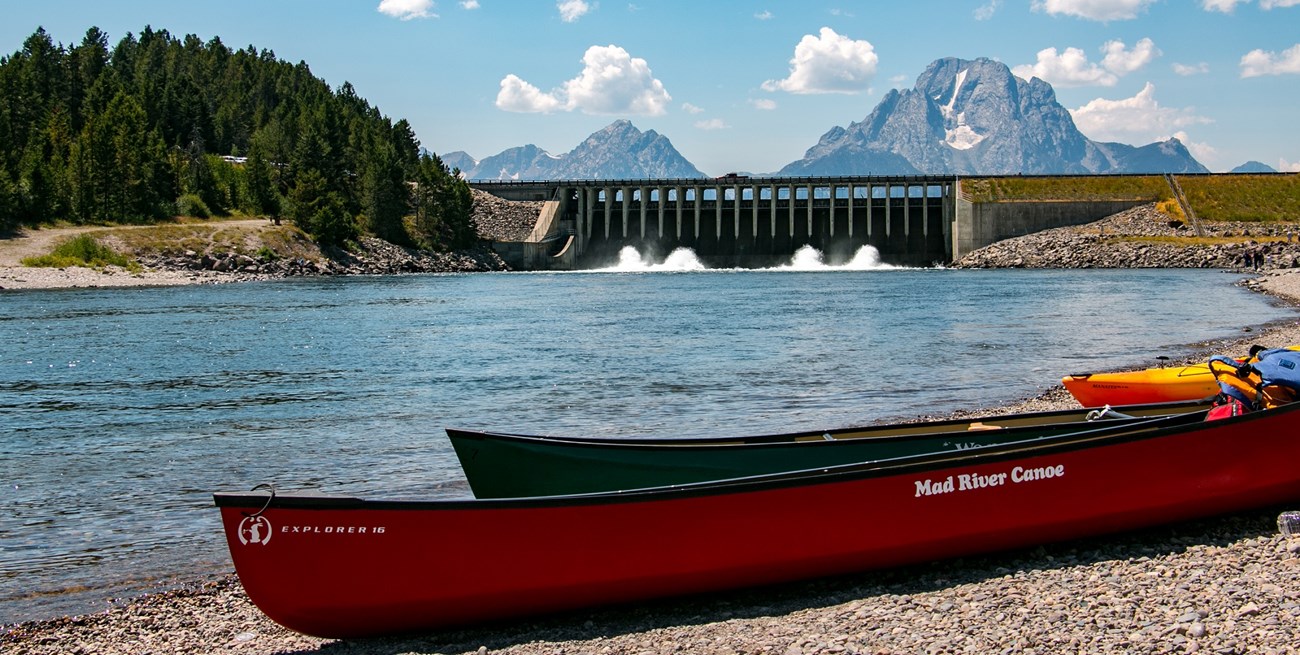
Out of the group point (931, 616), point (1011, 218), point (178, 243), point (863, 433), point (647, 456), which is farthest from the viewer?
point (1011, 218)

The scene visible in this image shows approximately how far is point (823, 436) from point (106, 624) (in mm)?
8720

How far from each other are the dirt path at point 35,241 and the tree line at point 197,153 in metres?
1.76

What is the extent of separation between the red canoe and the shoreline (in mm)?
278

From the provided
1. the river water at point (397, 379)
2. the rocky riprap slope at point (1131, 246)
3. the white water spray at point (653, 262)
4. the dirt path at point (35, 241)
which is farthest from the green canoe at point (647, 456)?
the white water spray at point (653, 262)

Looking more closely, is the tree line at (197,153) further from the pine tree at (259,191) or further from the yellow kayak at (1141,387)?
the yellow kayak at (1141,387)

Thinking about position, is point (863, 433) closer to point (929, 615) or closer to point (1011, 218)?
point (929, 615)

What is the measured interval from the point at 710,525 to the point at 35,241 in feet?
311

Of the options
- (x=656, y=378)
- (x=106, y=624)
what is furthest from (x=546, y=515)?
(x=656, y=378)

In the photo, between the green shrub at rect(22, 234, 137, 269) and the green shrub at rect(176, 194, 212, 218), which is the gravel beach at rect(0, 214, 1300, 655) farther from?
the green shrub at rect(176, 194, 212, 218)

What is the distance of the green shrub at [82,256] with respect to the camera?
287 ft

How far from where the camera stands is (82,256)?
297 ft

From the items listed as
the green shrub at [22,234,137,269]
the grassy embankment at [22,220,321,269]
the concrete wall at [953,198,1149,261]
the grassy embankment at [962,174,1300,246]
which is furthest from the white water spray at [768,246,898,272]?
the green shrub at [22,234,137,269]

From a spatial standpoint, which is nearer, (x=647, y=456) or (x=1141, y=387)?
(x=647, y=456)

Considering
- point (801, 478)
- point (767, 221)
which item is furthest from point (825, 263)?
point (801, 478)
